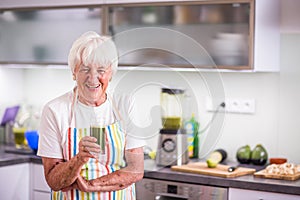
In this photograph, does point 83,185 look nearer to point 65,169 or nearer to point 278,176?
point 65,169

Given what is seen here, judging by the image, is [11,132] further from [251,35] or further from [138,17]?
[251,35]

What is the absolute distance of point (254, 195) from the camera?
10.4ft

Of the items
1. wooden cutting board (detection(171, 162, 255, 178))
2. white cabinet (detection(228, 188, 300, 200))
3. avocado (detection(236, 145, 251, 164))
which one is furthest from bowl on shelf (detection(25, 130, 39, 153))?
white cabinet (detection(228, 188, 300, 200))

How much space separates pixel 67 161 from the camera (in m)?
2.46

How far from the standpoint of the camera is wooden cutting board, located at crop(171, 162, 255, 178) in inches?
129

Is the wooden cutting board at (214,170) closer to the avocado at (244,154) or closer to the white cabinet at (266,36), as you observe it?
the avocado at (244,154)

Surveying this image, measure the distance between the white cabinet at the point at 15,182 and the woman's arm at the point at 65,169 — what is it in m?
1.40

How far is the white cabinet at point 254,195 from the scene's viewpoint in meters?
3.09

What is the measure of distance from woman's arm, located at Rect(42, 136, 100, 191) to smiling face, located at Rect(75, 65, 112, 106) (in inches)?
7.2

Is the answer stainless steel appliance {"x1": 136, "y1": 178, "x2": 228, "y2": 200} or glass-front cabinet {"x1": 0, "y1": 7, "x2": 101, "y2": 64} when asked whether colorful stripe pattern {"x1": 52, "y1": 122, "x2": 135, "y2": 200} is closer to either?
stainless steel appliance {"x1": 136, "y1": 178, "x2": 228, "y2": 200}

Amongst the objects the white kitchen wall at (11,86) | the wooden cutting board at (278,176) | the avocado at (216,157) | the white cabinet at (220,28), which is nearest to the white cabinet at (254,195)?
the wooden cutting board at (278,176)

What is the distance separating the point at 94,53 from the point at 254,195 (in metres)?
1.40

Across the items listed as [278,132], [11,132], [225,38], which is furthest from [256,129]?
[11,132]

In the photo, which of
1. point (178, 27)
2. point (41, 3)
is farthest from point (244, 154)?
point (41, 3)
